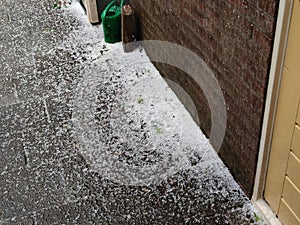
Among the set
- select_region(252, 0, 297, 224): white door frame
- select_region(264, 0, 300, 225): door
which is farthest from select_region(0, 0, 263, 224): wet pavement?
select_region(264, 0, 300, 225): door

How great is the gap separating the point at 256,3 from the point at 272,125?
29.6 inches

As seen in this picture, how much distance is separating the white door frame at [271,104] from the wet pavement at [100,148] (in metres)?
0.10

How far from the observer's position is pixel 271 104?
2504 mm

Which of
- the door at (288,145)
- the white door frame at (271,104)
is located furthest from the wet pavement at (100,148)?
the door at (288,145)

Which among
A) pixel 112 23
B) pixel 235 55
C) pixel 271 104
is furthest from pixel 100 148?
pixel 112 23

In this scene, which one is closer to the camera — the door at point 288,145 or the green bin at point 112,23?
the door at point 288,145

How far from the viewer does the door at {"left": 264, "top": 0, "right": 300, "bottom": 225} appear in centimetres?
219

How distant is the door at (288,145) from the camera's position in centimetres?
219

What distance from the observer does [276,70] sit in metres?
2.35

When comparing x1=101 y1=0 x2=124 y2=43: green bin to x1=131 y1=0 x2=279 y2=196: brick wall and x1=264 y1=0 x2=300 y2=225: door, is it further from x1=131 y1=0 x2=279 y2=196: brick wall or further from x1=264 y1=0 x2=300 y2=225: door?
x1=264 y1=0 x2=300 y2=225: door

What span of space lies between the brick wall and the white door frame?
47 mm

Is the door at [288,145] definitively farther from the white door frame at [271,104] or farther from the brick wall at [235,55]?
the brick wall at [235,55]

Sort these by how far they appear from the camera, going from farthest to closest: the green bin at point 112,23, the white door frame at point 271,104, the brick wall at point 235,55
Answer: the green bin at point 112,23 → the brick wall at point 235,55 → the white door frame at point 271,104

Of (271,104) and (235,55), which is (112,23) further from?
(271,104)
